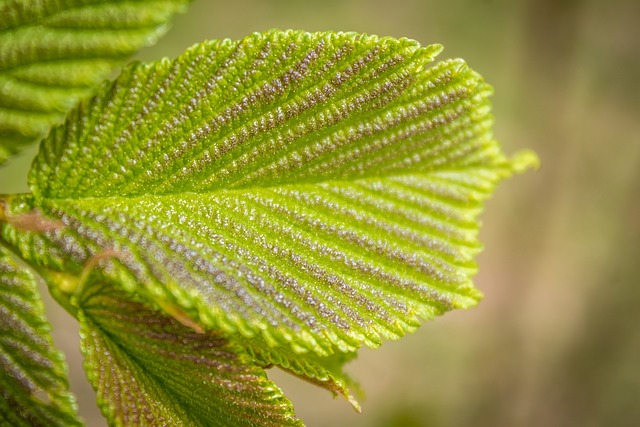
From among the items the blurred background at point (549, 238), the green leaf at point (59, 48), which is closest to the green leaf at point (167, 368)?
the green leaf at point (59, 48)

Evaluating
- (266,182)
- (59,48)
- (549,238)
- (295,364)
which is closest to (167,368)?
(295,364)

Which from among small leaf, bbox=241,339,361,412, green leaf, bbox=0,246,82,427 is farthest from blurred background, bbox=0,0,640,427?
green leaf, bbox=0,246,82,427

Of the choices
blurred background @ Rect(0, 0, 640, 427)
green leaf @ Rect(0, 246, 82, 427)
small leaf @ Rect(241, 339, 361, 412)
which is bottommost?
green leaf @ Rect(0, 246, 82, 427)

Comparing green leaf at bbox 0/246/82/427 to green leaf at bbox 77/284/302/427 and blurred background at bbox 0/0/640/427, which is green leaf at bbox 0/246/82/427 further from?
blurred background at bbox 0/0/640/427

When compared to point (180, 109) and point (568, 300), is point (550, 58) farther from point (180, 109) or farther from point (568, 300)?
point (180, 109)

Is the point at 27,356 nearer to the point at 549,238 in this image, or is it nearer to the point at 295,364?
the point at 295,364
